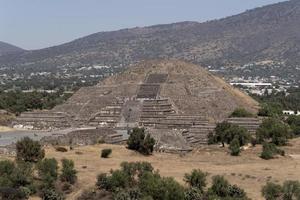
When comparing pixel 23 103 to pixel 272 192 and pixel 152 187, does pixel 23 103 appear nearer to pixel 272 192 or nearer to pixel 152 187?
pixel 152 187

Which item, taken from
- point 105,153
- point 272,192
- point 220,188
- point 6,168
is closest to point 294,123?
point 105,153

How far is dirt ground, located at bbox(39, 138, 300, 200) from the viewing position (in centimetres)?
3853

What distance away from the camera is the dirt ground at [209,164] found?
3853 cm

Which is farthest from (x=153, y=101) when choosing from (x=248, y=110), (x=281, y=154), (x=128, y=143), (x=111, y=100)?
(x=281, y=154)

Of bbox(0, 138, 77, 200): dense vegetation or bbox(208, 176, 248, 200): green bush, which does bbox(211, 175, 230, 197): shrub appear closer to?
bbox(208, 176, 248, 200): green bush

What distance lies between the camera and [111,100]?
2594 inches

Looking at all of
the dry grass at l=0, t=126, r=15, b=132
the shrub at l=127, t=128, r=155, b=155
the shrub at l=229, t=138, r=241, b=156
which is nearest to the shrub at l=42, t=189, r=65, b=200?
the shrub at l=127, t=128, r=155, b=155

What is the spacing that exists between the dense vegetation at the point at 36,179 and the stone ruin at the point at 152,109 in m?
13.6

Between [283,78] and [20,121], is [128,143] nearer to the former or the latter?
[20,121]

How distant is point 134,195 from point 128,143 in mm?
17979

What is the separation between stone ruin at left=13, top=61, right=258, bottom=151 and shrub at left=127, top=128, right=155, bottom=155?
3.03m

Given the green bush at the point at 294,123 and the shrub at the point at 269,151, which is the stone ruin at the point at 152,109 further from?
the shrub at the point at 269,151

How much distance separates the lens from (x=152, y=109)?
2470 inches

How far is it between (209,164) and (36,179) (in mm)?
12868
